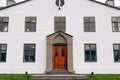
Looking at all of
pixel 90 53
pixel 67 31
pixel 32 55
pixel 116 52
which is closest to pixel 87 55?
pixel 90 53

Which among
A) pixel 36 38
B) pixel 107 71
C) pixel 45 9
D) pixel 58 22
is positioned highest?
pixel 45 9

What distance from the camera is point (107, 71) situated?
74.7ft

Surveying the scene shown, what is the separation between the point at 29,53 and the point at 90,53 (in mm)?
6608

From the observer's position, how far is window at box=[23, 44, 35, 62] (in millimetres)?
23194

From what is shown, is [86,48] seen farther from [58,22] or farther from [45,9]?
[45,9]

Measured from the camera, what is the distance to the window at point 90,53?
23.2 meters

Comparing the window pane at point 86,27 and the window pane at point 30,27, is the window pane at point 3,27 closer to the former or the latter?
the window pane at point 30,27

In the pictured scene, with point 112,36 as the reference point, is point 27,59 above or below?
below

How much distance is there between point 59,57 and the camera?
23125 mm

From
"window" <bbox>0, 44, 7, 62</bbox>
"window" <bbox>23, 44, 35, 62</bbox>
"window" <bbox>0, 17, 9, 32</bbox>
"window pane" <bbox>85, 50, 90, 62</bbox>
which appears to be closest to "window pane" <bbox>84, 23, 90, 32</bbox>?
"window pane" <bbox>85, 50, 90, 62</bbox>

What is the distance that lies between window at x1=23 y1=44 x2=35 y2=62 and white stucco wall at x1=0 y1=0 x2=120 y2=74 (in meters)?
0.44

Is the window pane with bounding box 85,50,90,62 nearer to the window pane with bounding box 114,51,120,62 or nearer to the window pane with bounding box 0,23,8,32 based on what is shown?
the window pane with bounding box 114,51,120,62

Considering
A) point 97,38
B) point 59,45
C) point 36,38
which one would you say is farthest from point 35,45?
point 97,38

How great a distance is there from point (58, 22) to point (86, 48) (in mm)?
4211
